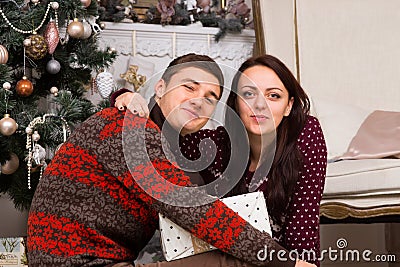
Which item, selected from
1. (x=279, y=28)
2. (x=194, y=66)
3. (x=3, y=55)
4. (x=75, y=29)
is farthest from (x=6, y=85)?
(x=279, y=28)

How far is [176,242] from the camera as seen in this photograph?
1.56 m

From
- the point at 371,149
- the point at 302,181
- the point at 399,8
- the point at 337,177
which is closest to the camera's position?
the point at 302,181

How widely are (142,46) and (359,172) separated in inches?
53.6

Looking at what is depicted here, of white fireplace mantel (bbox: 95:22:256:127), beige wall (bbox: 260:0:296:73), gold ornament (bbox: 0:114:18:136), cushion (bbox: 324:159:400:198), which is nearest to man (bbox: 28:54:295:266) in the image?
gold ornament (bbox: 0:114:18:136)

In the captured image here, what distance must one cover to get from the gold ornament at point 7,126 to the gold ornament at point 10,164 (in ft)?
0.58

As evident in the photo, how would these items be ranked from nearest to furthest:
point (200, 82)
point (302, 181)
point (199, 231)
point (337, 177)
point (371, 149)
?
point (199, 231), point (200, 82), point (302, 181), point (337, 177), point (371, 149)

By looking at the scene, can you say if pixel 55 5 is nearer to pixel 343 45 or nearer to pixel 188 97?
pixel 188 97

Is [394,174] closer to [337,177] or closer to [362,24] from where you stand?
[337,177]

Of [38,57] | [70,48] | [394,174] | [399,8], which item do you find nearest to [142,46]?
[70,48]

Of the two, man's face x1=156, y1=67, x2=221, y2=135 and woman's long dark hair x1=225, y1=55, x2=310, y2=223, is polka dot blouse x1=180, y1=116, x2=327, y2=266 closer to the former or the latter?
woman's long dark hair x1=225, y1=55, x2=310, y2=223

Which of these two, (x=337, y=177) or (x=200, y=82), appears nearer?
(x=200, y=82)

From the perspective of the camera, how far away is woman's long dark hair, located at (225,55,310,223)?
71.5 inches

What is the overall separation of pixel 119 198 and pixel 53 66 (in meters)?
0.92

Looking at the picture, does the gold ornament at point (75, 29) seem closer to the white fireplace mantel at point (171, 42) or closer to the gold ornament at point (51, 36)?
the gold ornament at point (51, 36)
